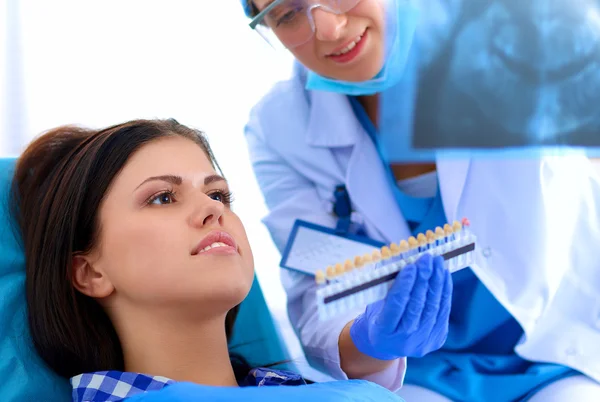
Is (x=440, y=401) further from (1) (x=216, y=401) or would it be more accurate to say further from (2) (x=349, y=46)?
(2) (x=349, y=46)

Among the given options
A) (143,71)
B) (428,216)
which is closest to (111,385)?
(428,216)

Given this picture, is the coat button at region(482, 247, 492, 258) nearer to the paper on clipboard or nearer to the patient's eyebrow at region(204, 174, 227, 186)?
the paper on clipboard

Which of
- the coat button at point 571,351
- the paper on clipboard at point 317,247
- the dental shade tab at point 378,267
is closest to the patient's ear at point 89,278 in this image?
the dental shade tab at point 378,267

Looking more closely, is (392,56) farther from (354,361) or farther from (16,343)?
(16,343)

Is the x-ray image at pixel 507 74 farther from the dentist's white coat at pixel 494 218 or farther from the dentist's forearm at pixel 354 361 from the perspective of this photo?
the dentist's forearm at pixel 354 361

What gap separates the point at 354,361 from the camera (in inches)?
60.1

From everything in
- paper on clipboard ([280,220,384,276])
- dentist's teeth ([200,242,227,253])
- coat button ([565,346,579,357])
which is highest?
dentist's teeth ([200,242,227,253])

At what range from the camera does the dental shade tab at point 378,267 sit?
3.98 ft

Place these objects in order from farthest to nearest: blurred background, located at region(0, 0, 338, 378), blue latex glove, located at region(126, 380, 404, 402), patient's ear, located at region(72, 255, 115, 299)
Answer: blurred background, located at region(0, 0, 338, 378), patient's ear, located at region(72, 255, 115, 299), blue latex glove, located at region(126, 380, 404, 402)

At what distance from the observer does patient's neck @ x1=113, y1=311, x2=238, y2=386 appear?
127 centimetres

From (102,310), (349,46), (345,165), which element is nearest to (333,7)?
(349,46)

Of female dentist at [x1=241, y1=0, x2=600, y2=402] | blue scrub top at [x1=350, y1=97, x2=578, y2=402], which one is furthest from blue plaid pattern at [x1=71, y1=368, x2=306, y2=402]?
blue scrub top at [x1=350, y1=97, x2=578, y2=402]

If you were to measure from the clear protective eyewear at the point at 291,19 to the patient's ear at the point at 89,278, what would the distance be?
657mm

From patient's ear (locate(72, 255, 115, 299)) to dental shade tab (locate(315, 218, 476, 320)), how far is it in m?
0.42
